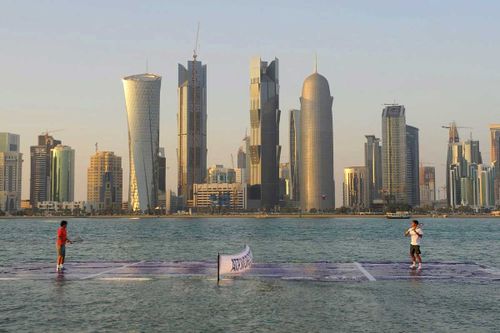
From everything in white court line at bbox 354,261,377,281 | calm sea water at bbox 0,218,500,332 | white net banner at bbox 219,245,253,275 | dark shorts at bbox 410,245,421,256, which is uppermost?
dark shorts at bbox 410,245,421,256

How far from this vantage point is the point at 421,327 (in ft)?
59.5

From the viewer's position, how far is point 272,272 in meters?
30.5

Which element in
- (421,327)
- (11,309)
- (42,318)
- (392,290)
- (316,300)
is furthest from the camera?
(392,290)

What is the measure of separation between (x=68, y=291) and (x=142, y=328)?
7696 mm

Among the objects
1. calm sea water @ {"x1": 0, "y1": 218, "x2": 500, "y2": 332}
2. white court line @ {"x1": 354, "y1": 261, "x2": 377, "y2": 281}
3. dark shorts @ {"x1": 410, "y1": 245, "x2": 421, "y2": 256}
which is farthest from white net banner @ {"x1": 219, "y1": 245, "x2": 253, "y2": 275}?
dark shorts @ {"x1": 410, "y1": 245, "x2": 421, "y2": 256}

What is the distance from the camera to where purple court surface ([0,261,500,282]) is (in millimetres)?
28547

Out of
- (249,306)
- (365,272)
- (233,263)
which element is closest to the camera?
(249,306)

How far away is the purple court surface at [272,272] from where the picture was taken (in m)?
28.5

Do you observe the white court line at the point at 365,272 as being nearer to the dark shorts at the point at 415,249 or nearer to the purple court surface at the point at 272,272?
the purple court surface at the point at 272,272

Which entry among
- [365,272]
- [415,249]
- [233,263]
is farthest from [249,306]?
[415,249]

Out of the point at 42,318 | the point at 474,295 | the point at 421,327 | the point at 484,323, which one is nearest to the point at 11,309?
the point at 42,318

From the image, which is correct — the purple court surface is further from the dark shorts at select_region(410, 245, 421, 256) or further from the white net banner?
the dark shorts at select_region(410, 245, 421, 256)

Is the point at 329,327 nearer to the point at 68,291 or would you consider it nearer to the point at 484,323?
the point at 484,323

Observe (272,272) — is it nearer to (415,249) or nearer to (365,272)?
(365,272)
